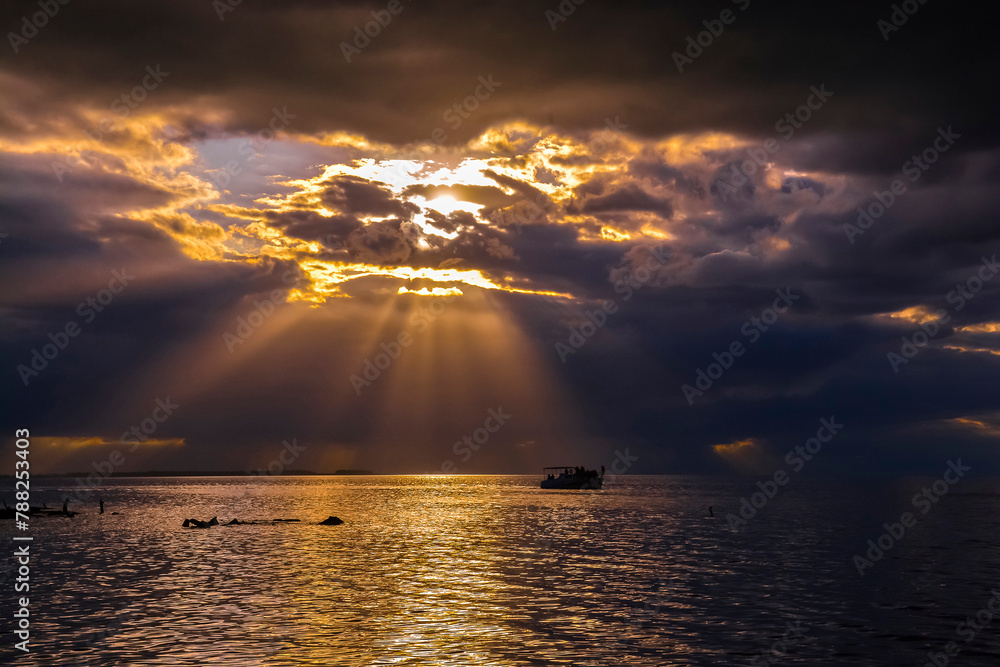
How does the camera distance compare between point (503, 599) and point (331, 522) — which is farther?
point (331, 522)

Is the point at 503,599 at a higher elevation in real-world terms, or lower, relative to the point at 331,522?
higher

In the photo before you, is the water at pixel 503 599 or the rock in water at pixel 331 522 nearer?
the water at pixel 503 599

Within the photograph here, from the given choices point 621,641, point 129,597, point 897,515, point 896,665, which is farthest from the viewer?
point 897,515

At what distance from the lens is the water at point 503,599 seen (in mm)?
28391

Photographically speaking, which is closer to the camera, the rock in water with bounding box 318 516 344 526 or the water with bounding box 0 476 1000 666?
the water with bounding box 0 476 1000 666

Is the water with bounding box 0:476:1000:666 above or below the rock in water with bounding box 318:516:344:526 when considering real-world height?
above

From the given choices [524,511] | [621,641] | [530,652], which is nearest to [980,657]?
[621,641]

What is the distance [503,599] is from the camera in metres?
39.1

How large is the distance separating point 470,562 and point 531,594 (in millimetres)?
14642

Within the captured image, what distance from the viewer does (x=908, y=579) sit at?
154 ft

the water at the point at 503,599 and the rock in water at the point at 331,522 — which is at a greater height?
the water at the point at 503,599

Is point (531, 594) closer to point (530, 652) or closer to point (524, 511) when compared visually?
point (530, 652)

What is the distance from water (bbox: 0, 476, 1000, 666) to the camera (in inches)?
1118

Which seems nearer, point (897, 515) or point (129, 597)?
point (129, 597)
